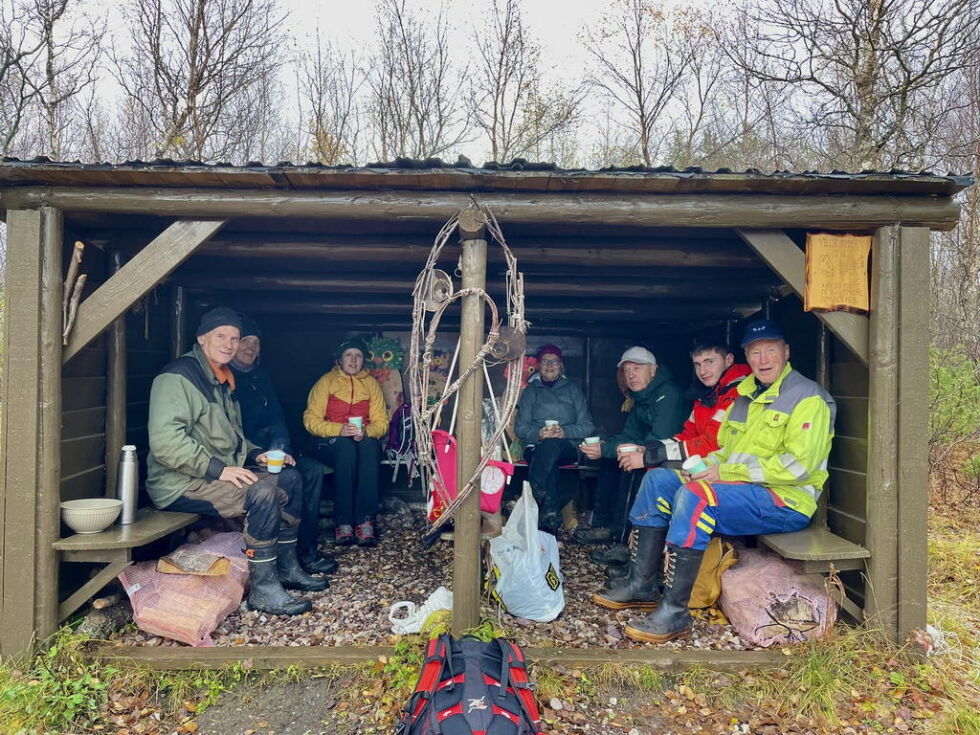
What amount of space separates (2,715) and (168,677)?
64cm

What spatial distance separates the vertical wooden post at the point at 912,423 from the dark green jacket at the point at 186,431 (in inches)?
146

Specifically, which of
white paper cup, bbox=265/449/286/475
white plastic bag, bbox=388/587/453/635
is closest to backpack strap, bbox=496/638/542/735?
white plastic bag, bbox=388/587/453/635

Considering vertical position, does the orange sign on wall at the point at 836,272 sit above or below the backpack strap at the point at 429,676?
above

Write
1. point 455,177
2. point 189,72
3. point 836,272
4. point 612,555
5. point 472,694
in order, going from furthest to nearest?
1. point 189,72
2. point 612,555
3. point 836,272
4. point 455,177
5. point 472,694

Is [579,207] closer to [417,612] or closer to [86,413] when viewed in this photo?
[417,612]

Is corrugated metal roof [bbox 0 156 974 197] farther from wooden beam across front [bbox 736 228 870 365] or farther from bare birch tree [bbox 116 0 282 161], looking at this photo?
bare birch tree [bbox 116 0 282 161]

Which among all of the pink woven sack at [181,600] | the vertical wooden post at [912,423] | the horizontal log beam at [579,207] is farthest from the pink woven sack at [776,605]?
the pink woven sack at [181,600]

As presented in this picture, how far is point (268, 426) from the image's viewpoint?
4.61 m

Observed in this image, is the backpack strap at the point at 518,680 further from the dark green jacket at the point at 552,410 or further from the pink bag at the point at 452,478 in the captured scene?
the dark green jacket at the point at 552,410

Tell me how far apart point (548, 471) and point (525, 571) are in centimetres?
139

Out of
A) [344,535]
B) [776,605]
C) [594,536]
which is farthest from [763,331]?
[344,535]

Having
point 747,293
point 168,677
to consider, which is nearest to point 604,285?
point 747,293

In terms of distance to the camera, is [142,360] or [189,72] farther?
[189,72]

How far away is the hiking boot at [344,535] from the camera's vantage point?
185 inches
